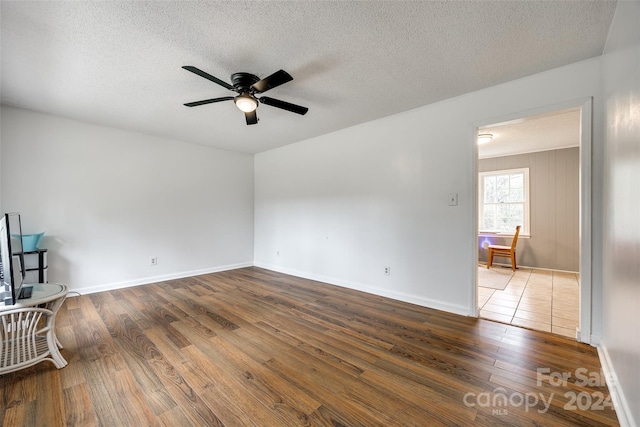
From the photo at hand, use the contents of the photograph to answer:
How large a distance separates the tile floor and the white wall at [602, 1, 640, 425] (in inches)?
29.6

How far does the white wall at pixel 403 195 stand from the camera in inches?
105

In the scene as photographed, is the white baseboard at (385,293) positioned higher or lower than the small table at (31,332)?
lower

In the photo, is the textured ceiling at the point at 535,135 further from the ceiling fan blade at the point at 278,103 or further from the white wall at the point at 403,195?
the ceiling fan blade at the point at 278,103

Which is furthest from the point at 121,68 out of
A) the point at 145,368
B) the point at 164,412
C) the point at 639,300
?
the point at 639,300

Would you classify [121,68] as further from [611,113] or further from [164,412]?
[611,113]

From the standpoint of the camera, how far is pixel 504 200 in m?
5.71

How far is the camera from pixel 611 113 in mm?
1805

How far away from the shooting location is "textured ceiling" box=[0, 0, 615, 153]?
1.65 m

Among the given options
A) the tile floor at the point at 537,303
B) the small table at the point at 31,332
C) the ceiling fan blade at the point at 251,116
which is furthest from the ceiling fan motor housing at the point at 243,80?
the tile floor at the point at 537,303

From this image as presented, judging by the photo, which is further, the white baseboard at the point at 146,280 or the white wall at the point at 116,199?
the white baseboard at the point at 146,280

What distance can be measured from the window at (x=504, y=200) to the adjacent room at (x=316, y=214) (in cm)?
73

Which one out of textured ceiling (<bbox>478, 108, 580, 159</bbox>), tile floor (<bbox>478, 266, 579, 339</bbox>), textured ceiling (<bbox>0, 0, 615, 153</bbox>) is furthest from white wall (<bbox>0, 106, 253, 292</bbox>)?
textured ceiling (<bbox>478, 108, 580, 159</bbox>)

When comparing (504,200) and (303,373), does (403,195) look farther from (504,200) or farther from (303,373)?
(504,200)

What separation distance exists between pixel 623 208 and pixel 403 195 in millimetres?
1972
